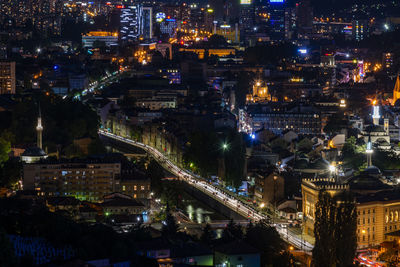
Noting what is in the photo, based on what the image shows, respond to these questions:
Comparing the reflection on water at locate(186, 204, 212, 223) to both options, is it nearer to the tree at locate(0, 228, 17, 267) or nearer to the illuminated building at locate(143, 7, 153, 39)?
the tree at locate(0, 228, 17, 267)

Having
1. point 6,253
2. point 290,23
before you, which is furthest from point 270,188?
point 290,23

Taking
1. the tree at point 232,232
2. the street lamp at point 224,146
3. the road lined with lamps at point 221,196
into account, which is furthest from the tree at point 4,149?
the tree at point 232,232

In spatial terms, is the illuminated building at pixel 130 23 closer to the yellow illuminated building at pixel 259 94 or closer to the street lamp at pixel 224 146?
the yellow illuminated building at pixel 259 94

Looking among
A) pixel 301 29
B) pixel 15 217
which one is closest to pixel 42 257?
pixel 15 217

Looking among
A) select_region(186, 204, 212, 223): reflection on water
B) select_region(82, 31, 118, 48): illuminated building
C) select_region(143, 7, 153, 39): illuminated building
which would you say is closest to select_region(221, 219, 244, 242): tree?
select_region(186, 204, 212, 223): reflection on water

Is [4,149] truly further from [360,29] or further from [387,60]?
[360,29]
